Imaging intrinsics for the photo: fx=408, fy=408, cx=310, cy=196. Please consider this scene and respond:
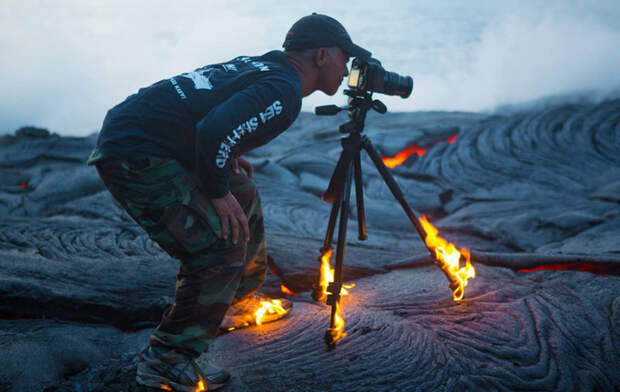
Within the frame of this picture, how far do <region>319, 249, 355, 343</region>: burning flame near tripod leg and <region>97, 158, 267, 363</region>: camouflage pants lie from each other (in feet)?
2.18

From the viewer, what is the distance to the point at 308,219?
543 cm

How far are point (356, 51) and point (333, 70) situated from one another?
0.17 m

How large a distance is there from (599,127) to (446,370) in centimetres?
799

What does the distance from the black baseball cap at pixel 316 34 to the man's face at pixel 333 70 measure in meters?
0.04

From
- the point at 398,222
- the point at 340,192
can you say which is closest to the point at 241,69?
the point at 340,192

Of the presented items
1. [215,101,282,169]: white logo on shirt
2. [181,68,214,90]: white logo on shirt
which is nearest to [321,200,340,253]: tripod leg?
[215,101,282,169]: white logo on shirt

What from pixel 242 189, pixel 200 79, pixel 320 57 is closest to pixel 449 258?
pixel 242 189

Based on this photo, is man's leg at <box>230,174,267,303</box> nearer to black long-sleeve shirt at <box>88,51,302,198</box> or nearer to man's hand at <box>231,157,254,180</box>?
man's hand at <box>231,157,254,180</box>

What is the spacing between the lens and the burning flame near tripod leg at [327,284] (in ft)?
7.13

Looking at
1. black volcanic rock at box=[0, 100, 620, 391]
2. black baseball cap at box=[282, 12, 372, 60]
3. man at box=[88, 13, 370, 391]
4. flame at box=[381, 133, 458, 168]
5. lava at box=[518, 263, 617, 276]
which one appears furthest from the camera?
flame at box=[381, 133, 458, 168]

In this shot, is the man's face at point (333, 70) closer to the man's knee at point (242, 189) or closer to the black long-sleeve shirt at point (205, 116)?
the black long-sleeve shirt at point (205, 116)

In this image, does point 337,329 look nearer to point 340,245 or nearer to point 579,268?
point 340,245

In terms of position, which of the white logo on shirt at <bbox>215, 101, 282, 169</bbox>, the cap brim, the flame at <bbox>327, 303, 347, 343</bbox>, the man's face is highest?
the cap brim

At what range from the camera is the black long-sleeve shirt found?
5.24 feet
